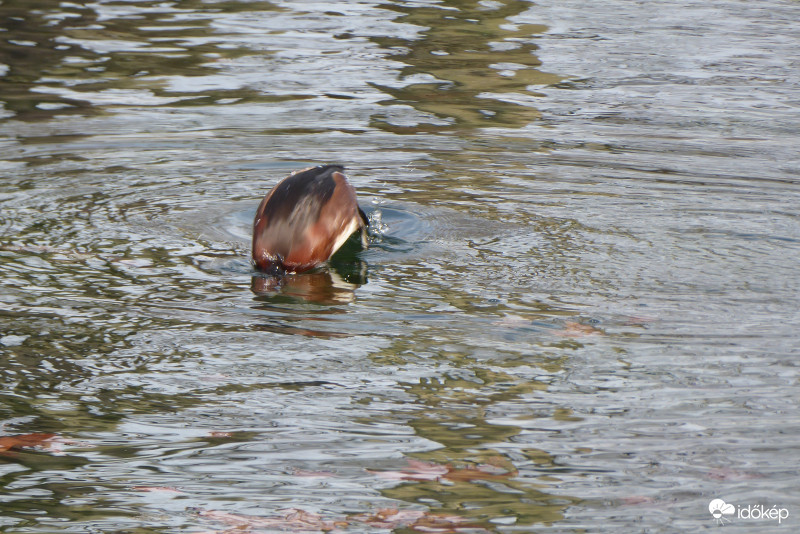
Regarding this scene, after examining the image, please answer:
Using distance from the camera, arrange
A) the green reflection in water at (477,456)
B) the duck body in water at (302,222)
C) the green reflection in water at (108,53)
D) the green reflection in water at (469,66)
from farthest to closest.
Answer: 1. the green reflection in water at (108,53)
2. the green reflection in water at (469,66)
3. the duck body in water at (302,222)
4. the green reflection in water at (477,456)

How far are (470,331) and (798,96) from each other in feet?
19.2

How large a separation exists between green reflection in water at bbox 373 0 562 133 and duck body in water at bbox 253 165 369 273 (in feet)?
9.55

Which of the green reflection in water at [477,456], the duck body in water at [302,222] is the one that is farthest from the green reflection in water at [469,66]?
the green reflection in water at [477,456]

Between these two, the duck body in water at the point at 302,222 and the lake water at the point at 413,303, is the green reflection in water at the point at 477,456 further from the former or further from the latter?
the duck body in water at the point at 302,222

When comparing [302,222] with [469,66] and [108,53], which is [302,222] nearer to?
[469,66]

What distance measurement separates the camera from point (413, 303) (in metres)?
5.63

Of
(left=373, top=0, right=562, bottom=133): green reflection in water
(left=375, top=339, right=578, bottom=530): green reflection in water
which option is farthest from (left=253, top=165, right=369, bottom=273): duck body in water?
(left=373, top=0, right=562, bottom=133): green reflection in water

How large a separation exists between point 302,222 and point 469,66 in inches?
225

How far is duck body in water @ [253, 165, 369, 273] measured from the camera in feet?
20.2

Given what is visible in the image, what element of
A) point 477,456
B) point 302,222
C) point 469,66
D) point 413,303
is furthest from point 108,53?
point 477,456

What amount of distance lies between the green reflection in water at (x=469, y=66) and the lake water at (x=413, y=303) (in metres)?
0.06

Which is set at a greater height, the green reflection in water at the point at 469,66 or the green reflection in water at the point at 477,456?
the green reflection in water at the point at 469,66

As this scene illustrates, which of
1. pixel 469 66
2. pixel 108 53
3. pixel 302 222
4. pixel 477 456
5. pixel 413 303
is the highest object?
pixel 108 53

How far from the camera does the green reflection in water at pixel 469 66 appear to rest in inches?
385
